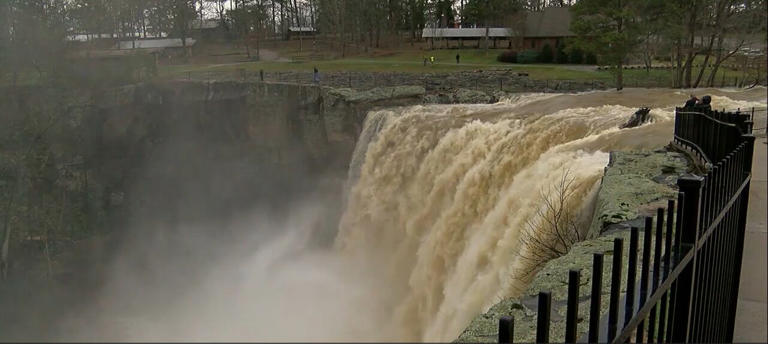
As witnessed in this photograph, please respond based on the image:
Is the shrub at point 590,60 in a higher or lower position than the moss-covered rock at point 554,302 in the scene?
higher

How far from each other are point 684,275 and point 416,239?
15.2 m

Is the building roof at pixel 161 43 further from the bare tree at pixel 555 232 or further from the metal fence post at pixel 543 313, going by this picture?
the metal fence post at pixel 543 313

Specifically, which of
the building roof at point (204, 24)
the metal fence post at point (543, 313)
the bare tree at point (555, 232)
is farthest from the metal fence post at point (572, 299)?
the building roof at point (204, 24)

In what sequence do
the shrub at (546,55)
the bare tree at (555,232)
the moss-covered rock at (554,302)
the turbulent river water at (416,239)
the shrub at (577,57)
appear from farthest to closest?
1. the shrub at (546,55)
2. the shrub at (577,57)
3. the turbulent river water at (416,239)
4. the bare tree at (555,232)
5. the moss-covered rock at (554,302)

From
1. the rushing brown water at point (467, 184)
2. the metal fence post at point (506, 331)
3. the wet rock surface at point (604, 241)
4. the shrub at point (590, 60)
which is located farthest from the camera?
the shrub at point (590, 60)

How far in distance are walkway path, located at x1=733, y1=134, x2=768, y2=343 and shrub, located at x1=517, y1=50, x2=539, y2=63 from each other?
36.1 metres

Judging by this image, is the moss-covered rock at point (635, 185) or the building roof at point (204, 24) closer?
the moss-covered rock at point (635, 185)

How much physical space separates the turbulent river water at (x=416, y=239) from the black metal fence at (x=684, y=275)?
393 cm

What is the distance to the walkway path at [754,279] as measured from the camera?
11.2 feet

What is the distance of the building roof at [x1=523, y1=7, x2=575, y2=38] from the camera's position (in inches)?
1785

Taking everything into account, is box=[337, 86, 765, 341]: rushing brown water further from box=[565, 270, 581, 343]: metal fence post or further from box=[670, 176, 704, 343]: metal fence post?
box=[565, 270, 581, 343]: metal fence post

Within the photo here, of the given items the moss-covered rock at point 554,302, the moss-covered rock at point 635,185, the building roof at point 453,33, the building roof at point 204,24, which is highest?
the building roof at point 204,24

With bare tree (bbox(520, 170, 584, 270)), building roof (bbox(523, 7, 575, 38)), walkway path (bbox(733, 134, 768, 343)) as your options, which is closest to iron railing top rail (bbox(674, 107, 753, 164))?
walkway path (bbox(733, 134, 768, 343))

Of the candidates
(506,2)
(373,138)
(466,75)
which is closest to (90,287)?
(373,138)
